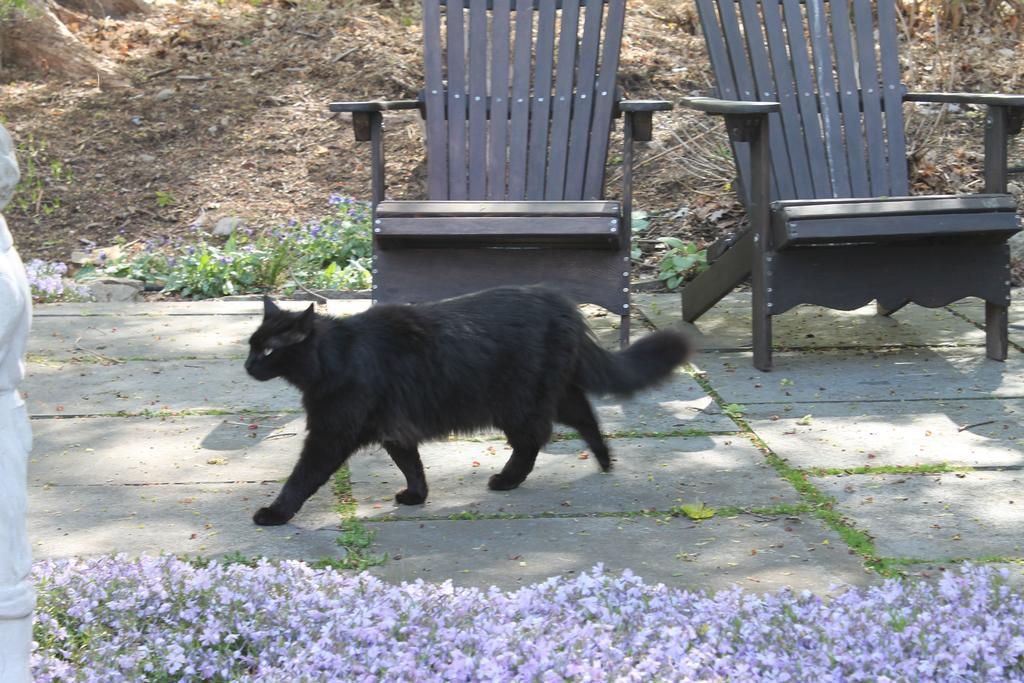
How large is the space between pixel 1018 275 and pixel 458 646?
4.68 meters

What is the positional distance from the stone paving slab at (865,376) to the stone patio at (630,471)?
1cm

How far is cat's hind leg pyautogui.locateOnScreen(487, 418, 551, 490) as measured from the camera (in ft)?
11.5

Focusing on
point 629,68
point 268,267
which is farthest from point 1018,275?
point 268,267

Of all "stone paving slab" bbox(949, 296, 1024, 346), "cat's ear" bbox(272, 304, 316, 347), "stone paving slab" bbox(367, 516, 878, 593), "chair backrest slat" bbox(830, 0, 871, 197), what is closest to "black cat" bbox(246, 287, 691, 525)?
"cat's ear" bbox(272, 304, 316, 347)

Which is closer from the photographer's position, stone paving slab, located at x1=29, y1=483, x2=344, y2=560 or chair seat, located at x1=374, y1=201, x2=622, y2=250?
stone paving slab, located at x1=29, y1=483, x2=344, y2=560

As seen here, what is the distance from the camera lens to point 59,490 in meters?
3.52

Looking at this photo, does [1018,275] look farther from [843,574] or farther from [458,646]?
[458,646]

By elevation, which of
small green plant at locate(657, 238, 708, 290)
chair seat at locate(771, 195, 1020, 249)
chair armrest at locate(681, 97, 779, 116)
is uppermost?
chair armrest at locate(681, 97, 779, 116)

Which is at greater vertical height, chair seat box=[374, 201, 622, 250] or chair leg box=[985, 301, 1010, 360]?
chair seat box=[374, 201, 622, 250]

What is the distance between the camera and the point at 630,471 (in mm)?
3697

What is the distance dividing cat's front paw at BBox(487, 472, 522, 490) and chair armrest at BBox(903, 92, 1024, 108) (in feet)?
8.14

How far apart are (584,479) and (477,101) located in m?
2.39

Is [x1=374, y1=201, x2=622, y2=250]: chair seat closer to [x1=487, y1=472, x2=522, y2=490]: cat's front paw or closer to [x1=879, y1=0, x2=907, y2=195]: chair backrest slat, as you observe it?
[x1=487, y1=472, x2=522, y2=490]: cat's front paw

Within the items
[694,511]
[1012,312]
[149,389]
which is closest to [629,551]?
[694,511]
